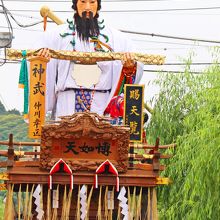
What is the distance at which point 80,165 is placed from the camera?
10.5 metres

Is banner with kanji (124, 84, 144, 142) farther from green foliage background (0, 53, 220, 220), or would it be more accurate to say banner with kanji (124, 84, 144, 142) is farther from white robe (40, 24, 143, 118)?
green foliage background (0, 53, 220, 220)

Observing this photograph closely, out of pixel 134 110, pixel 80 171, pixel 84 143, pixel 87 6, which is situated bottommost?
pixel 80 171

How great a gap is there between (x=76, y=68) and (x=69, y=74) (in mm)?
101

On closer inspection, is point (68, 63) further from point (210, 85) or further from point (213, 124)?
point (210, 85)

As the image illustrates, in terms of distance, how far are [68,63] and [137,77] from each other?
0.73 m

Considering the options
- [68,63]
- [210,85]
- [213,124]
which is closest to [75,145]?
[68,63]

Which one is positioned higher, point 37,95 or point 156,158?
point 37,95

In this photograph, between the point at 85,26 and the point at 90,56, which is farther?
the point at 85,26

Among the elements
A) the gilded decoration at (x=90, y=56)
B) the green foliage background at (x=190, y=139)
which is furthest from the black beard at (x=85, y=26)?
the green foliage background at (x=190, y=139)

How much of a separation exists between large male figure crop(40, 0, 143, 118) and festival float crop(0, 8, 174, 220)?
453 millimetres

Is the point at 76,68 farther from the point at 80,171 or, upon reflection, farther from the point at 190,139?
the point at 190,139

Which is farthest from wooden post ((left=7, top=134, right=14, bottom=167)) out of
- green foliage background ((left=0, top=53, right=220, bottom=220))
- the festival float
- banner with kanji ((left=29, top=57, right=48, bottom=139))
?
green foliage background ((left=0, top=53, right=220, bottom=220))

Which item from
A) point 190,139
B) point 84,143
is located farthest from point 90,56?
point 190,139

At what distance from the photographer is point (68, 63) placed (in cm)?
1126
